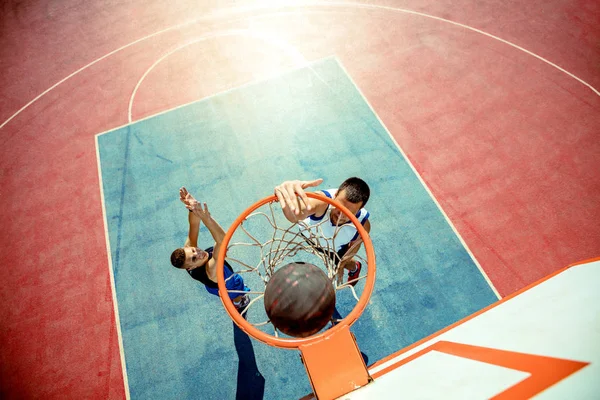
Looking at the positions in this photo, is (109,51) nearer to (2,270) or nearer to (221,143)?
(221,143)

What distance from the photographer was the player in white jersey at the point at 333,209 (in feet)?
8.71

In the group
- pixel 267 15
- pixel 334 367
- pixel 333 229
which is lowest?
pixel 333 229

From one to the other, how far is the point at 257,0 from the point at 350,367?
336 inches

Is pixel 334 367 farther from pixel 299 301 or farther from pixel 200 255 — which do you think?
pixel 200 255

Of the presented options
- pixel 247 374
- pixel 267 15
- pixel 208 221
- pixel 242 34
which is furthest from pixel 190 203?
pixel 267 15

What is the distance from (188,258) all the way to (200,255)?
15 cm

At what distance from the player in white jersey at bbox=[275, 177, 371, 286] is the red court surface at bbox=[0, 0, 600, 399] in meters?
2.11

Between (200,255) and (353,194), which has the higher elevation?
(353,194)

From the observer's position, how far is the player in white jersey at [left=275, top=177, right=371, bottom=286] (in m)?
2.65

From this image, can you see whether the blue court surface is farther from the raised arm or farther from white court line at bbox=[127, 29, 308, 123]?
the raised arm

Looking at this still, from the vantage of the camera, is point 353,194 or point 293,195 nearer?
point 293,195

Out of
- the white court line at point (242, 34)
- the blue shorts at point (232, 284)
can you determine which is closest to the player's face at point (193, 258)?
the blue shorts at point (232, 284)

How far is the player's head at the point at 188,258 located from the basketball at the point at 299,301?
4.57 feet

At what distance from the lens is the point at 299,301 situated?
2.21m
